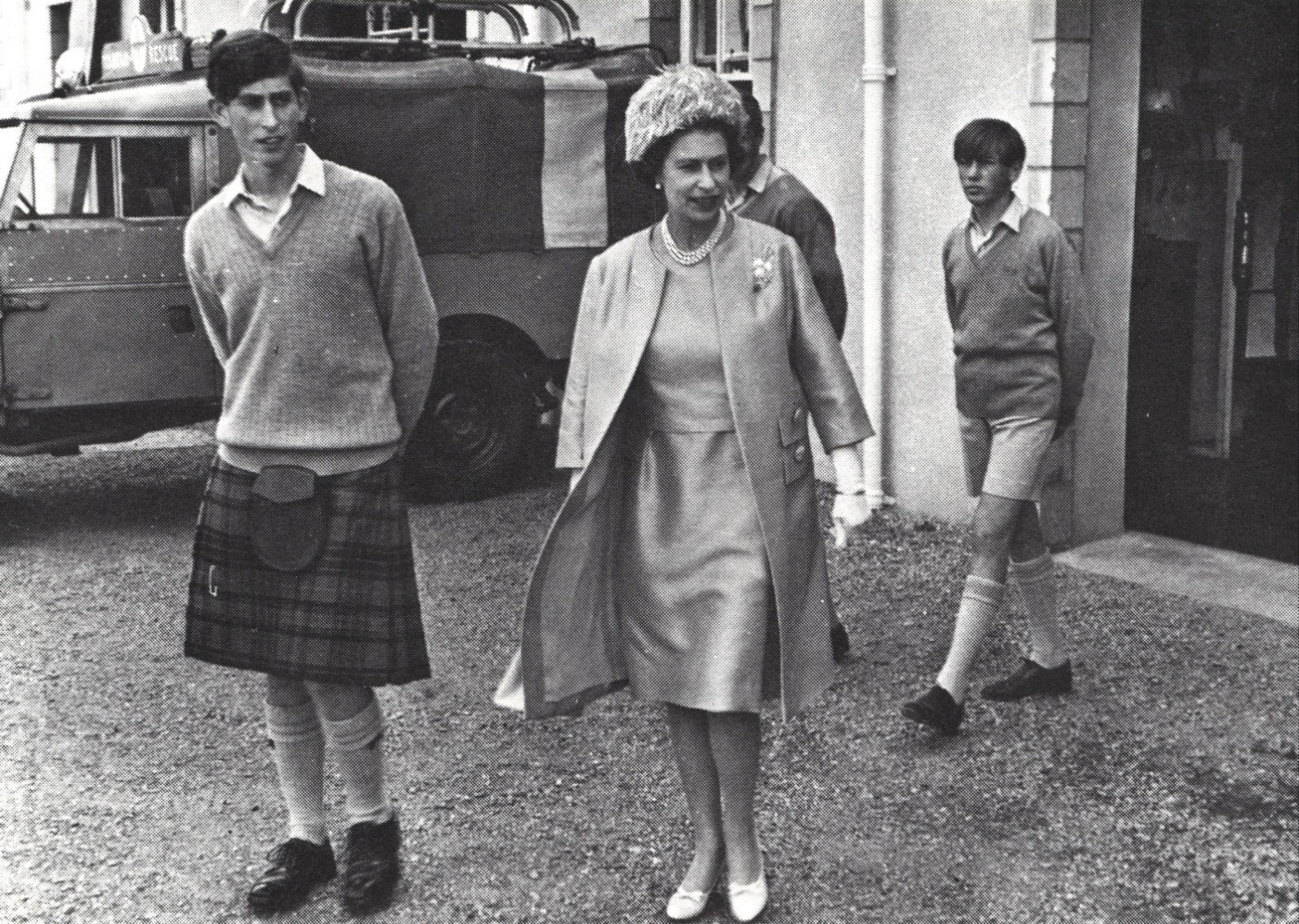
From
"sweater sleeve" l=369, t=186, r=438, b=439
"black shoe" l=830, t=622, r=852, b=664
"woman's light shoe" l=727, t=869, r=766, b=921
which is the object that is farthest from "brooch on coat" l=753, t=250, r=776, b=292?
"black shoe" l=830, t=622, r=852, b=664

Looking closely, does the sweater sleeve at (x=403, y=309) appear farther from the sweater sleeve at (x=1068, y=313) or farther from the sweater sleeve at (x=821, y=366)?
the sweater sleeve at (x=1068, y=313)

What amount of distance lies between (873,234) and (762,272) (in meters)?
5.25

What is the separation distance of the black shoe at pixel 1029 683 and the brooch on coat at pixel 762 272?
7.74 feet

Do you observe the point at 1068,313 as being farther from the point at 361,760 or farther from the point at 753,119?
the point at 361,760

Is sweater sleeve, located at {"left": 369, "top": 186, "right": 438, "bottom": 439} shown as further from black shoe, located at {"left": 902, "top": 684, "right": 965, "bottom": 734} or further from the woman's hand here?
black shoe, located at {"left": 902, "top": 684, "right": 965, "bottom": 734}

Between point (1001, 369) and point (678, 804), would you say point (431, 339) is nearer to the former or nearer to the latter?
point (678, 804)

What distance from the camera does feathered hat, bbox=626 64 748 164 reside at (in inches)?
146

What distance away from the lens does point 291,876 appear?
4.18 meters

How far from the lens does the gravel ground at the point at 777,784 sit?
425 centimetres

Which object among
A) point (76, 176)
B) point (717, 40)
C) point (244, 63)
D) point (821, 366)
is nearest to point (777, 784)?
point (821, 366)

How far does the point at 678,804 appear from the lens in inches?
191

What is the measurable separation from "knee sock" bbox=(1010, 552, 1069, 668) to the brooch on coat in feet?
6.80

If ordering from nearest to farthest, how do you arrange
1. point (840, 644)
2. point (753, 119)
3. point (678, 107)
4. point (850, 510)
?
point (678, 107) → point (850, 510) → point (753, 119) → point (840, 644)

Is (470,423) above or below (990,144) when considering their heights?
below
